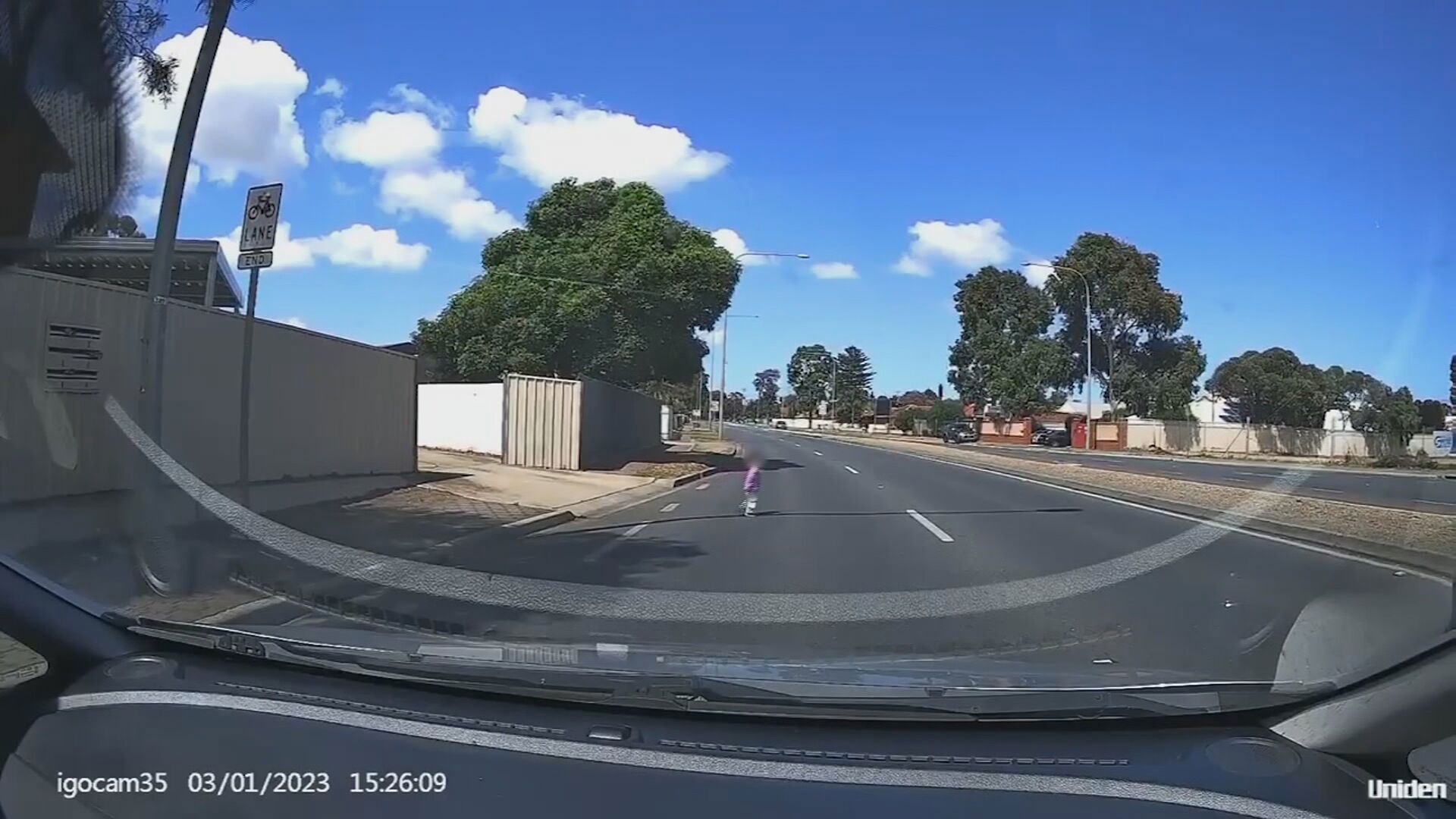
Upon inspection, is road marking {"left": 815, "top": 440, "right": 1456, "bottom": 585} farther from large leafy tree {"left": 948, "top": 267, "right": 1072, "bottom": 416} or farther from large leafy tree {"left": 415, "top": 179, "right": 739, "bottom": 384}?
large leafy tree {"left": 415, "top": 179, "right": 739, "bottom": 384}

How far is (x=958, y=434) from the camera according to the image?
51.0m

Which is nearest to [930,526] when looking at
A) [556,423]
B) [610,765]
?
[610,765]

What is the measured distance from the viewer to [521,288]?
45.9ft

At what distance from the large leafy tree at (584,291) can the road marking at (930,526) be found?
11.8 feet

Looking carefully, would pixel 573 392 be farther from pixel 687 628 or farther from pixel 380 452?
pixel 687 628

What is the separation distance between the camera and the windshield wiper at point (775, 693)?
140 inches

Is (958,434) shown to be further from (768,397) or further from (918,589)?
(768,397)

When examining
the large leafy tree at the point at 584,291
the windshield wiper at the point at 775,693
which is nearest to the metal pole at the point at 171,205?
the large leafy tree at the point at 584,291

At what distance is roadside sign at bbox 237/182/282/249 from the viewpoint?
8156 mm

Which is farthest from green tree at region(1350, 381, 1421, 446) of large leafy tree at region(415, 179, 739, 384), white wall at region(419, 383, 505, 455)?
white wall at region(419, 383, 505, 455)

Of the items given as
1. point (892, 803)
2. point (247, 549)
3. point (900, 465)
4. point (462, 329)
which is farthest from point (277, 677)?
point (900, 465)

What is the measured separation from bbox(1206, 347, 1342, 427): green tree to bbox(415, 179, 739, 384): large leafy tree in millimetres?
4811

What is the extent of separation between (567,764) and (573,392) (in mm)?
23665

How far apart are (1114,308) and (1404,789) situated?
6.23m
